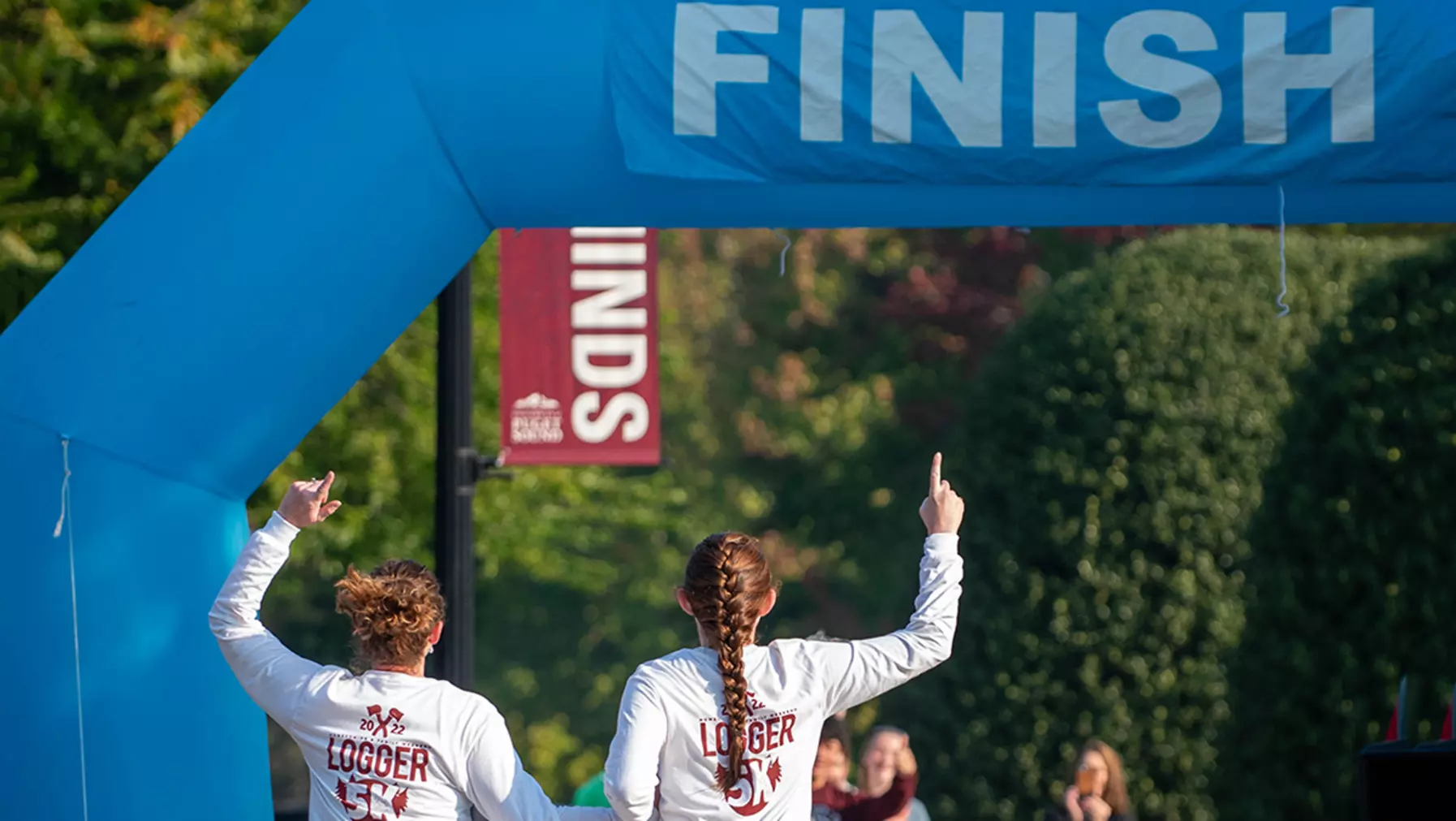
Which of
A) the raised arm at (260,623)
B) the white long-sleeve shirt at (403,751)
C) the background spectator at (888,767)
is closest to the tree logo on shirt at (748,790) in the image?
the white long-sleeve shirt at (403,751)

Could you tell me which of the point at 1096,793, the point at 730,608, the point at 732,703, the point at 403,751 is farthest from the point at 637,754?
the point at 1096,793

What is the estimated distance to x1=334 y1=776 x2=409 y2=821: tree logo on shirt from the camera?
364 cm

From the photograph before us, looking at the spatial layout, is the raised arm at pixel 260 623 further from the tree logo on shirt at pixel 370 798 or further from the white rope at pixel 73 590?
the white rope at pixel 73 590

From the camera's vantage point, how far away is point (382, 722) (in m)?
3.66

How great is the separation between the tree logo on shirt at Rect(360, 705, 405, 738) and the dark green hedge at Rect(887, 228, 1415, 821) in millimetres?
7175

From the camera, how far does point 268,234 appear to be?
4891mm

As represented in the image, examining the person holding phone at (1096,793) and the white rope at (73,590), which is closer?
the white rope at (73,590)

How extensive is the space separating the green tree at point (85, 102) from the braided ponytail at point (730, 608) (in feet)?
20.9

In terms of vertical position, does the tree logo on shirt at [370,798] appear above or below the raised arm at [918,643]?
below

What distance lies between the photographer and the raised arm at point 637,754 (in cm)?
356

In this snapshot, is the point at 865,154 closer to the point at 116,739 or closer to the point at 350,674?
the point at 350,674

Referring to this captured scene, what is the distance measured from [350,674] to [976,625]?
24.0 ft

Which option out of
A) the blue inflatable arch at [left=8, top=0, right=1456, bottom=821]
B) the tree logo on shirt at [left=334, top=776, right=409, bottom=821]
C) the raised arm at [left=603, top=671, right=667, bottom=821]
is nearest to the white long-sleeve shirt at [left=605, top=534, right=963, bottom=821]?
the raised arm at [left=603, top=671, right=667, bottom=821]

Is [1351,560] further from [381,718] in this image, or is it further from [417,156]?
[381,718]
